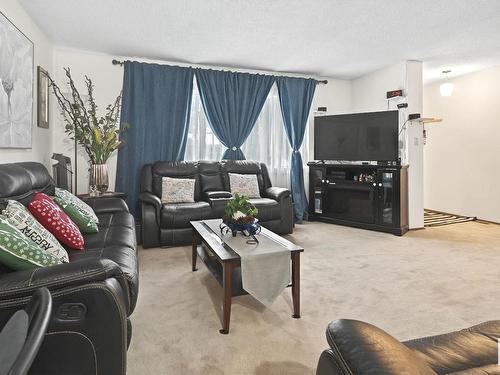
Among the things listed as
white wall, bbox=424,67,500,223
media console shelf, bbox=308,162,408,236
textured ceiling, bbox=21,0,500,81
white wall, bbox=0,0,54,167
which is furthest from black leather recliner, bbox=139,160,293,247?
white wall, bbox=424,67,500,223

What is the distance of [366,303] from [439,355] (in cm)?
144

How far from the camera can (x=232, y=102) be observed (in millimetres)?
4918

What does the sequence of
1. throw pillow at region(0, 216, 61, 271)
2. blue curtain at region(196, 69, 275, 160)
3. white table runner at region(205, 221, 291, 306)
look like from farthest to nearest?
blue curtain at region(196, 69, 275, 160) → white table runner at region(205, 221, 291, 306) → throw pillow at region(0, 216, 61, 271)

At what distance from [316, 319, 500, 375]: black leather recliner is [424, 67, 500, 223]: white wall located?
16.4ft

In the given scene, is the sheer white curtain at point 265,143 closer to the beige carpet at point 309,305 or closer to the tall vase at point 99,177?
the tall vase at point 99,177

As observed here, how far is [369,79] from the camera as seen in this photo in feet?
17.8

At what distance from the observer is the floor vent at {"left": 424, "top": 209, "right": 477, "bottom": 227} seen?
5.22 meters

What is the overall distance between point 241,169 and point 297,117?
4.42 ft

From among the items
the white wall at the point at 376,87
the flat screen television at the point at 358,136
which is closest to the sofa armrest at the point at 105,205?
the flat screen television at the point at 358,136

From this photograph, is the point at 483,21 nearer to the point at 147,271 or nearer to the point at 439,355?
the point at 439,355

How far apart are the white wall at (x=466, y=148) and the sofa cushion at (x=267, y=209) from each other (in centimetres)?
355

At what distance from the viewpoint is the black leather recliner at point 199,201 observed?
379 cm

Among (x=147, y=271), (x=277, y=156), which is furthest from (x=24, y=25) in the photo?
(x=277, y=156)

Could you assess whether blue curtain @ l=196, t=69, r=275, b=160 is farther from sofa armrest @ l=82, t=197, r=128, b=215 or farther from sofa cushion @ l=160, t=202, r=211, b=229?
sofa armrest @ l=82, t=197, r=128, b=215
